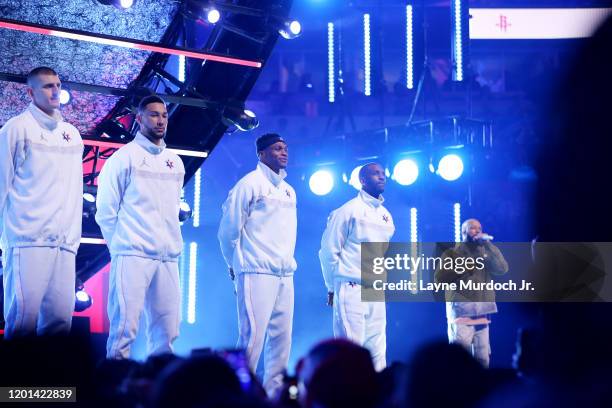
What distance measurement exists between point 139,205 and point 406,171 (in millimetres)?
6005

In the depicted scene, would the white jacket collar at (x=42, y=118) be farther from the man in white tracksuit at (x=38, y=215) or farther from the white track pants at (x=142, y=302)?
the white track pants at (x=142, y=302)

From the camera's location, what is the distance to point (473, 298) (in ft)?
30.8

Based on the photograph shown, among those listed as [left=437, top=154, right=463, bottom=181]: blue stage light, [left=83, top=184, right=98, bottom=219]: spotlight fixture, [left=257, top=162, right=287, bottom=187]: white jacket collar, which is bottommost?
[left=83, top=184, right=98, bottom=219]: spotlight fixture

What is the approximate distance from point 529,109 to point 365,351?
11.6 m

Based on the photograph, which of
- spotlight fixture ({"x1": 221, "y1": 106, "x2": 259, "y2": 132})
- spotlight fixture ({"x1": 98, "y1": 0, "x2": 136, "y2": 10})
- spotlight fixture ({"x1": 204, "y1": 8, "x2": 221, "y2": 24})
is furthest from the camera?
spotlight fixture ({"x1": 221, "y1": 106, "x2": 259, "y2": 132})

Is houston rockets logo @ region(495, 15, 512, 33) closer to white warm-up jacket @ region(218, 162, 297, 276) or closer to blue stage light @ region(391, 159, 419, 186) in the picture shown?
blue stage light @ region(391, 159, 419, 186)

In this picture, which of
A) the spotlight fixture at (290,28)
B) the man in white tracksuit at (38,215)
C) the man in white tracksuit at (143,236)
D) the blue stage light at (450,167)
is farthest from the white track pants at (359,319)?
the blue stage light at (450,167)

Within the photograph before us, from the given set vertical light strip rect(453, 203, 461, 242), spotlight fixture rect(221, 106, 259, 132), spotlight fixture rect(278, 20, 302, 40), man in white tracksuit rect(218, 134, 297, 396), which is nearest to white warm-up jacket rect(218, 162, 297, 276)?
man in white tracksuit rect(218, 134, 297, 396)

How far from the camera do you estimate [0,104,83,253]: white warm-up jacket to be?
5.66 metres

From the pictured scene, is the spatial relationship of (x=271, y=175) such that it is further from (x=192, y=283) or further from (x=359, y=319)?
(x=192, y=283)

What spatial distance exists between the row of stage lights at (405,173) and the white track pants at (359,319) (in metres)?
3.58

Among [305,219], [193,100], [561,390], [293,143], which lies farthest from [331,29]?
[561,390]

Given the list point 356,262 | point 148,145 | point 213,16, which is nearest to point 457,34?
point 356,262

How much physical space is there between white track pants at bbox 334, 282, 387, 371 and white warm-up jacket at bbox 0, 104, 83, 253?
2.91 metres
